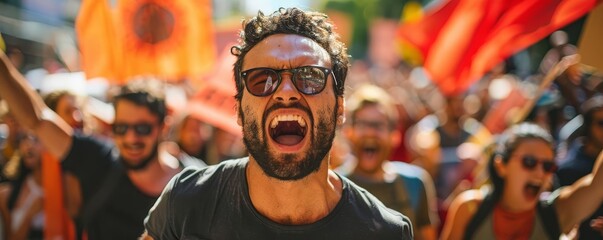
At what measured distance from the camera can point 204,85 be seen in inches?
300

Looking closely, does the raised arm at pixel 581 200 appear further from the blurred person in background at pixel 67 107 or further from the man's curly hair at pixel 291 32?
the blurred person in background at pixel 67 107

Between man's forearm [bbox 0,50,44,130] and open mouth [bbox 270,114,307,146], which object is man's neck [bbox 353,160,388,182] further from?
open mouth [bbox 270,114,307,146]

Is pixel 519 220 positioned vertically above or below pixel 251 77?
below

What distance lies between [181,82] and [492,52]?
15.6ft

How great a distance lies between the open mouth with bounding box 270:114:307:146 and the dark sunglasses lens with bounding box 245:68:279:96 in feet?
0.40

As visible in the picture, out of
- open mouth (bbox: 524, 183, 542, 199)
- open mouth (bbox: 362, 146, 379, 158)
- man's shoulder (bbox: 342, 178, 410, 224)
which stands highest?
man's shoulder (bbox: 342, 178, 410, 224)

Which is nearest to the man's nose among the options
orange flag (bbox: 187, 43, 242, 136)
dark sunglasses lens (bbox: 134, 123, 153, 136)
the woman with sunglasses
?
the woman with sunglasses

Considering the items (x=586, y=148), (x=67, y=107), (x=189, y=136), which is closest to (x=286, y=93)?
(x=586, y=148)

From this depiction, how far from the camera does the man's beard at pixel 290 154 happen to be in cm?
291

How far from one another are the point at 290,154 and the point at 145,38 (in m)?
5.06

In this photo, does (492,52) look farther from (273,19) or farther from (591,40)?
(273,19)

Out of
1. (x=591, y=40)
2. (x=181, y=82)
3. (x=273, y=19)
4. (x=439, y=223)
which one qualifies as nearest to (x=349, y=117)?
(x=439, y=223)

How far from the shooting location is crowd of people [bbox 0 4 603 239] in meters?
2.93

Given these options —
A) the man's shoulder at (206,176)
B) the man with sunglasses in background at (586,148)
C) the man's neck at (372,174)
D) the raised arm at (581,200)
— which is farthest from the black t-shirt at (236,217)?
the man with sunglasses in background at (586,148)
